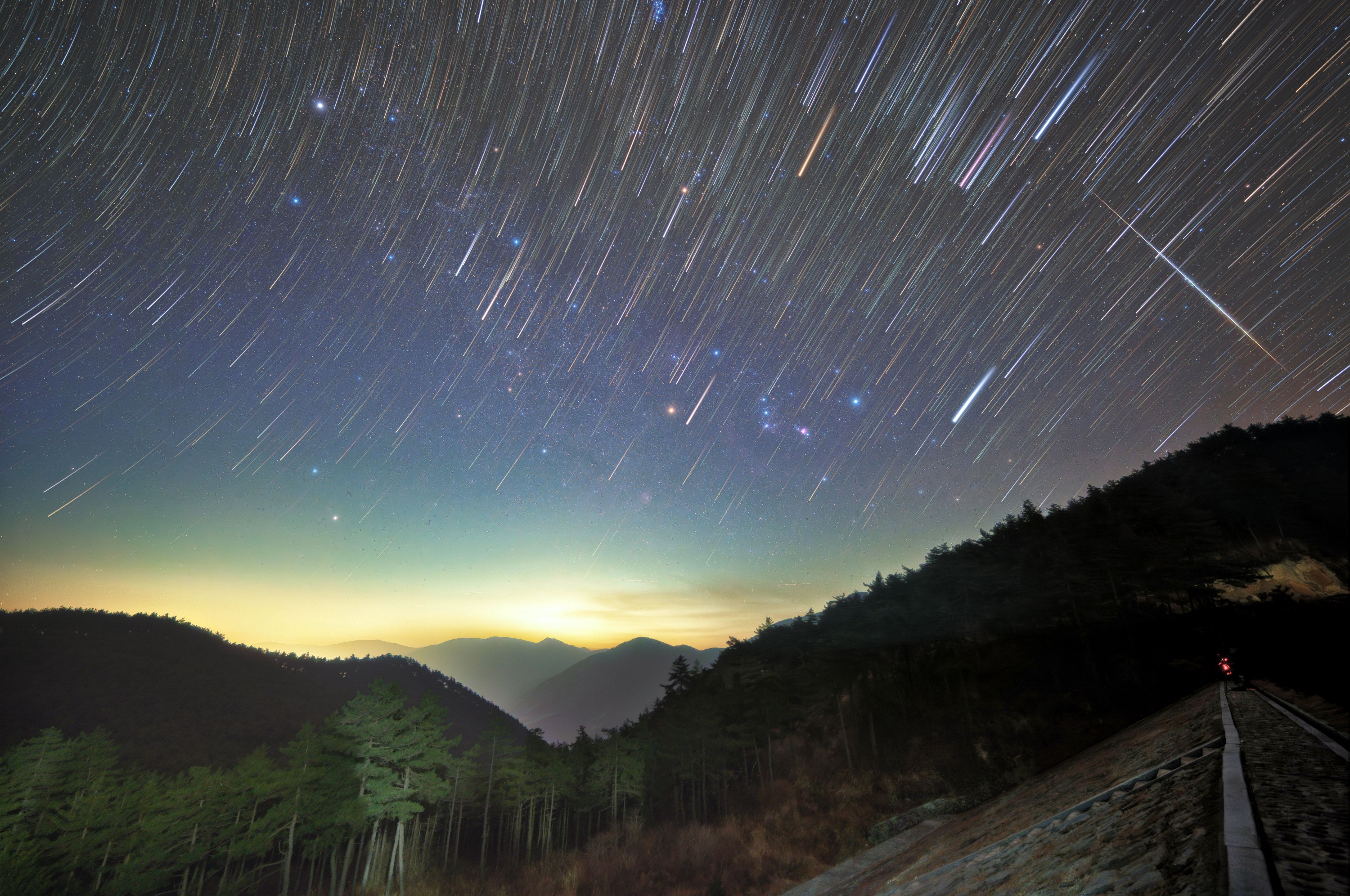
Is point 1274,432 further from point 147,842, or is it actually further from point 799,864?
point 147,842

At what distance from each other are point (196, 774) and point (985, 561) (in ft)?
182

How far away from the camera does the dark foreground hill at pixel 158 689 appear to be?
68750 mm

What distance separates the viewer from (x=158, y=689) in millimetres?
78938

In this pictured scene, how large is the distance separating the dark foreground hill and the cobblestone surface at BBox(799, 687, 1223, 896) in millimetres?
64218

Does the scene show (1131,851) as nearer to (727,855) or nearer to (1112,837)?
(1112,837)

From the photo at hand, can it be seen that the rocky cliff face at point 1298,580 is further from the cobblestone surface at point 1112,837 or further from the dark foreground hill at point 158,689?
the dark foreground hill at point 158,689

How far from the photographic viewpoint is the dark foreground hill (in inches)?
2707

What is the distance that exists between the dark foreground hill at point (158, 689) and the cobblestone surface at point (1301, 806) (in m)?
70.2

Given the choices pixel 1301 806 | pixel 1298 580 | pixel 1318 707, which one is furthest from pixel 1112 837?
pixel 1298 580

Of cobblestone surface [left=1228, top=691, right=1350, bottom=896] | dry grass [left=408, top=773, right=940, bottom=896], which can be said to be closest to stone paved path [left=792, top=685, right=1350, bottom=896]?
cobblestone surface [left=1228, top=691, right=1350, bottom=896]

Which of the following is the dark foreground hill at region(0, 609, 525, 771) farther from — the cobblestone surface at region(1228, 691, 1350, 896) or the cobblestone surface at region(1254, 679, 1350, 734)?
the cobblestone surface at region(1228, 691, 1350, 896)

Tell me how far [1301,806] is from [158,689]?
124308mm

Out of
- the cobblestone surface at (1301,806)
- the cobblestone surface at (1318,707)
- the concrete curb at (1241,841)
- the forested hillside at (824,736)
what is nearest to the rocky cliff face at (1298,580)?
the forested hillside at (824,736)

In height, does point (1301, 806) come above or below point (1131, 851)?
above
